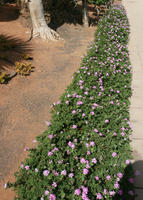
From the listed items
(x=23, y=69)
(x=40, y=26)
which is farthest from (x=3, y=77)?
(x=40, y=26)

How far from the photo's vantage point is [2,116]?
425cm

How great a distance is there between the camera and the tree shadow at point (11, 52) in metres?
6.00

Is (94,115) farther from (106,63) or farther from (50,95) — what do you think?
(106,63)

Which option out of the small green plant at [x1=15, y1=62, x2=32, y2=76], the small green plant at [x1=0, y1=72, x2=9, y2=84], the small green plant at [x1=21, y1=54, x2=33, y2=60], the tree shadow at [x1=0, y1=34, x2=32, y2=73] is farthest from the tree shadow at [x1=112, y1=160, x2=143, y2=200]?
the small green plant at [x1=21, y1=54, x2=33, y2=60]

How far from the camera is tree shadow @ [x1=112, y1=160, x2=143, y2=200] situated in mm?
2666

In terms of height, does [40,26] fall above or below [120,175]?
above

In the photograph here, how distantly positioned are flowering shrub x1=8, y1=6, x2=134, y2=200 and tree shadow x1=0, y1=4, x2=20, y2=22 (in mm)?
7519

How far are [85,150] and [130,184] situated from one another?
0.91m

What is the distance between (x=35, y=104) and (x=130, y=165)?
2.80m

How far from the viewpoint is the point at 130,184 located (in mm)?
2822

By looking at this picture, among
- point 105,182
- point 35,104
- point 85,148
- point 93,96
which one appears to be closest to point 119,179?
point 105,182

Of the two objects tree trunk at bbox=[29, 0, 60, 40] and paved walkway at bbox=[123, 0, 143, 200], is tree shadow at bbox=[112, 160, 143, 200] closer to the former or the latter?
paved walkway at bbox=[123, 0, 143, 200]

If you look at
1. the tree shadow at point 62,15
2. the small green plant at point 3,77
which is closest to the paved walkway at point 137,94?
the tree shadow at point 62,15

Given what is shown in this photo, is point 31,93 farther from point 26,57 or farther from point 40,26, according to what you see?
point 40,26
